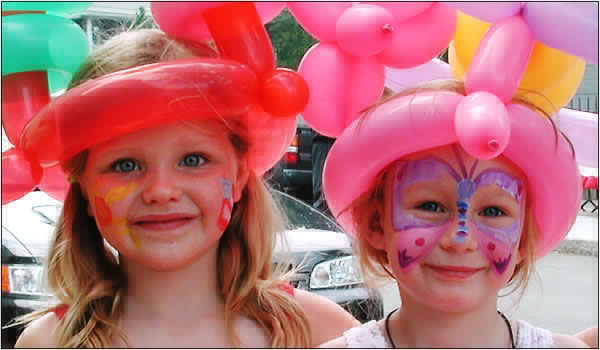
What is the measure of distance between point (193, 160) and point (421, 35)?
0.63 metres

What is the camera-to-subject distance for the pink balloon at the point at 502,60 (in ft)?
5.82

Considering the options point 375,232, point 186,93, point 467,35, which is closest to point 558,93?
point 467,35

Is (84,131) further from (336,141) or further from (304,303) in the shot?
(304,303)

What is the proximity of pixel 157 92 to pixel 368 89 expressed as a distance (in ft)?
1.69

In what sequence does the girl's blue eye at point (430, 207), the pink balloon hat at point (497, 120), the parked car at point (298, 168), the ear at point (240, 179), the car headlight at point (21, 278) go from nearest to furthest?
the pink balloon hat at point (497, 120)
the girl's blue eye at point (430, 207)
the ear at point (240, 179)
the parked car at point (298, 168)
the car headlight at point (21, 278)

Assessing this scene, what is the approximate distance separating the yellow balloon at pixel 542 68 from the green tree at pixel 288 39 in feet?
1.26

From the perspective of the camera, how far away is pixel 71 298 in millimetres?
2160

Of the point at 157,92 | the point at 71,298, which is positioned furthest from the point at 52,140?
the point at 71,298

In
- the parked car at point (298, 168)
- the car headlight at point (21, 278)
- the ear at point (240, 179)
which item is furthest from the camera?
the car headlight at point (21, 278)

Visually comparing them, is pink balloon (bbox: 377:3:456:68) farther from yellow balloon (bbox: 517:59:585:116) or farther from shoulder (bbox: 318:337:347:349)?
shoulder (bbox: 318:337:347:349)

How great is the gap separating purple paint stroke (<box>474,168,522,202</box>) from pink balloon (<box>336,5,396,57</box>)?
1.25 ft

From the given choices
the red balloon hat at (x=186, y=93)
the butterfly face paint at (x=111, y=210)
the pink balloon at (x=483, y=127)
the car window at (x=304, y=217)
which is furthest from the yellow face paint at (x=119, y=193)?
the car window at (x=304, y=217)

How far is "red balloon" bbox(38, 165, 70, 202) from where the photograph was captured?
217cm

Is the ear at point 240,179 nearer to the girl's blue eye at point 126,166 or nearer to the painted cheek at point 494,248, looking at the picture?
the girl's blue eye at point 126,166
